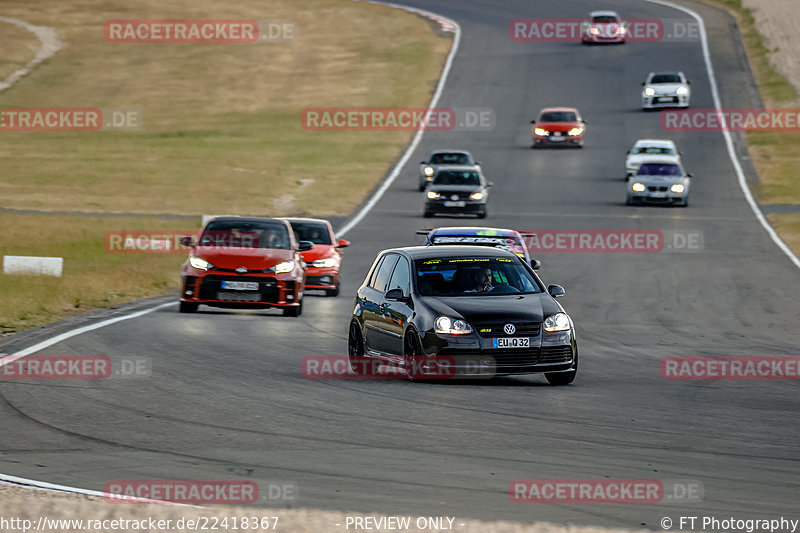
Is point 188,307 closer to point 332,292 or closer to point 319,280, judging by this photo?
point 319,280

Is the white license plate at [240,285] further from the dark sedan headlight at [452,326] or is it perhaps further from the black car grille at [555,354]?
the black car grille at [555,354]

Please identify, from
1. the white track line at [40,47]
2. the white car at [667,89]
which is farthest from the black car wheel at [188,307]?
the white track line at [40,47]

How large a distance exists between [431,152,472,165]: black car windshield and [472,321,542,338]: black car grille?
31448 millimetres

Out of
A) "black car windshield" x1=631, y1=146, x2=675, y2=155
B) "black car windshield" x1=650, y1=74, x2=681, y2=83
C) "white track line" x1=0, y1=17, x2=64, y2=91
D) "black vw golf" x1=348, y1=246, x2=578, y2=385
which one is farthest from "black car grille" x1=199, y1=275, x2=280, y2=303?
"white track line" x1=0, y1=17, x2=64, y2=91

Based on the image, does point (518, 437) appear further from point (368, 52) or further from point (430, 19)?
point (430, 19)

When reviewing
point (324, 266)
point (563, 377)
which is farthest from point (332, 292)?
point (563, 377)

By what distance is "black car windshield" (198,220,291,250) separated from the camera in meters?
21.6

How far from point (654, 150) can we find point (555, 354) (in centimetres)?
3346

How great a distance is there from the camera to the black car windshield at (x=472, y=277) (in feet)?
47.0

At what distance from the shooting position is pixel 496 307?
44.9 feet

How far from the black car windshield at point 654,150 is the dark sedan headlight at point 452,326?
33408 mm

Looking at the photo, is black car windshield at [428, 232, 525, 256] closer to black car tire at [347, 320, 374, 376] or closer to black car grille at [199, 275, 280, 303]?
black car grille at [199, 275, 280, 303]

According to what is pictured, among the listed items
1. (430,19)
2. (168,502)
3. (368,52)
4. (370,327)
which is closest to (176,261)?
(370,327)

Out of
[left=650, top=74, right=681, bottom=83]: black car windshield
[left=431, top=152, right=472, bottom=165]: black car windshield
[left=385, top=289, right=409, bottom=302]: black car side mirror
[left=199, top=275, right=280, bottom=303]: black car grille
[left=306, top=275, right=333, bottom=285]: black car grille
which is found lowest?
[left=306, top=275, right=333, bottom=285]: black car grille
